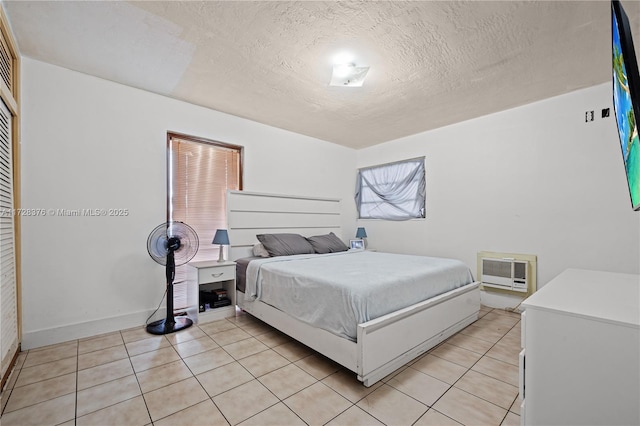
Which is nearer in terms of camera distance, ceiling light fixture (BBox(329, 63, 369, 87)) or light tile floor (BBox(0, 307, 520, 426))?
light tile floor (BBox(0, 307, 520, 426))

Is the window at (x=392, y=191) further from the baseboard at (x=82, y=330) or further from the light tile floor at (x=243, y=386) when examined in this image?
the baseboard at (x=82, y=330)

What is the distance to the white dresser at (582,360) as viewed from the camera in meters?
0.88

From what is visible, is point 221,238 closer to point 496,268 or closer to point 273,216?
point 273,216

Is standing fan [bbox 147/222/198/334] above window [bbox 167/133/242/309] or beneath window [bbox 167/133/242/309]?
beneath

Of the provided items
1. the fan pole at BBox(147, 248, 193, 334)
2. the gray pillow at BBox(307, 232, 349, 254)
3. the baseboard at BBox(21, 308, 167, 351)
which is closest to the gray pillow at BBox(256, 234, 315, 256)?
the gray pillow at BBox(307, 232, 349, 254)

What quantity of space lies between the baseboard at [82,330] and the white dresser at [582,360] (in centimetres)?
333

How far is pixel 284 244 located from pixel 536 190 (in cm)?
308

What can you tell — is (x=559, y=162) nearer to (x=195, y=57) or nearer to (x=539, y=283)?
(x=539, y=283)

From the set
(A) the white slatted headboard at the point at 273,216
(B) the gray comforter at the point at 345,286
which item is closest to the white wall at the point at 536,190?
(B) the gray comforter at the point at 345,286

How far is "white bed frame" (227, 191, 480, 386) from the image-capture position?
1879mm

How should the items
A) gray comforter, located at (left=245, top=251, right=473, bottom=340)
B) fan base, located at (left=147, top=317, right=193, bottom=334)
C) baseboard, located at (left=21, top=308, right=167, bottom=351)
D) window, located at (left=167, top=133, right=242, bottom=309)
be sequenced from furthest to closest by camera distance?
window, located at (left=167, top=133, right=242, bottom=309)
fan base, located at (left=147, top=317, right=193, bottom=334)
baseboard, located at (left=21, top=308, right=167, bottom=351)
gray comforter, located at (left=245, top=251, right=473, bottom=340)

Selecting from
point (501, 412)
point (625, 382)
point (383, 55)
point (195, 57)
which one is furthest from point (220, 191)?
point (625, 382)

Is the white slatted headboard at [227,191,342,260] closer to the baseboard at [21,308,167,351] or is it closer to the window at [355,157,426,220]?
the window at [355,157,426,220]

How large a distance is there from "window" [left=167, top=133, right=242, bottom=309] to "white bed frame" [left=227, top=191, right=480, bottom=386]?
0.67 feet
